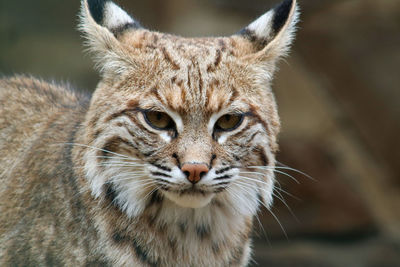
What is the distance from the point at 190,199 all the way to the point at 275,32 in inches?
58.3

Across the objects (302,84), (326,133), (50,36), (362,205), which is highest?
(50,36)

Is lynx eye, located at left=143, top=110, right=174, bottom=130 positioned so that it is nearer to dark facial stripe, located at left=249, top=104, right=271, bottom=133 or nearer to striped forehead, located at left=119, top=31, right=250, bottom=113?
striped forehead, located at left=119, top=31, right=250, bottom=113

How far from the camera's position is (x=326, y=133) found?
9.45m

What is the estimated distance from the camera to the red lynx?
165 inches

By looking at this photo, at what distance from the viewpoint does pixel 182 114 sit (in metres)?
4.18

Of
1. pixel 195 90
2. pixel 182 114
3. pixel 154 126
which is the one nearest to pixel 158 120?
pixel 154 126

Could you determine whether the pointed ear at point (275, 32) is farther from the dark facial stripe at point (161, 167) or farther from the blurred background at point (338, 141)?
the blurred background at point (338, 141)

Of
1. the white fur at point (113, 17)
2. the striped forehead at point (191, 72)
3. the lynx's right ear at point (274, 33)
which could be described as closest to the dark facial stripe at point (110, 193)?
the striped forehead at point (191, 72)

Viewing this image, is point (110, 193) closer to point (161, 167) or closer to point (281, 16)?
point (161, 167)

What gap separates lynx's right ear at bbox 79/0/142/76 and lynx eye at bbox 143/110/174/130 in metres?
0.44

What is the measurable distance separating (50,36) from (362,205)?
576cm

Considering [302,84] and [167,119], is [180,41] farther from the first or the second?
[302,84]

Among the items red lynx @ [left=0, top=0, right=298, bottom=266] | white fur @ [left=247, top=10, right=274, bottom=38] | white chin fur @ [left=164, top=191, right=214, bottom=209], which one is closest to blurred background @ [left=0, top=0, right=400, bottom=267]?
white fur @ [left=247, top=10, right=274, bottom=38]

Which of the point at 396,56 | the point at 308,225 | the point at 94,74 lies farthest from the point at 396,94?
the point at 94,74
